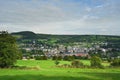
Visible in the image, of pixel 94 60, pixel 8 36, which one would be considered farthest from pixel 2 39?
pixel 94 60

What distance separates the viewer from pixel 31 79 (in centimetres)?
3859

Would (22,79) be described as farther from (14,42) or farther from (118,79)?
(14,42)

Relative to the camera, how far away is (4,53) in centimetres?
8212

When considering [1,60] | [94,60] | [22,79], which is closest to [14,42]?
[1,60]

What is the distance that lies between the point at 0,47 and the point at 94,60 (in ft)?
98.0

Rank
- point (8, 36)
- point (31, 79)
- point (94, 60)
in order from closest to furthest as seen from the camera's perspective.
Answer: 1. point (31, 79)
2. point (8, 36)
3. point (94, 60)

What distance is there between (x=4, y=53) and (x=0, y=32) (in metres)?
8.13

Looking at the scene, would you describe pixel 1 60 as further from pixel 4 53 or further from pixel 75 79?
pixel 75 79

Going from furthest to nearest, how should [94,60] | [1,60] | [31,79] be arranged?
[94,60] → [1,60] → [31,79]

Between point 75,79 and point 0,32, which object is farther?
point 0,32

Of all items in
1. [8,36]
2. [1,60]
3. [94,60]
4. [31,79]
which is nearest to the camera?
[31,79]

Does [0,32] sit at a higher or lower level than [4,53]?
higher

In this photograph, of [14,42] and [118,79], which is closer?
[118,79]

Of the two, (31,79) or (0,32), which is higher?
(0,32)
